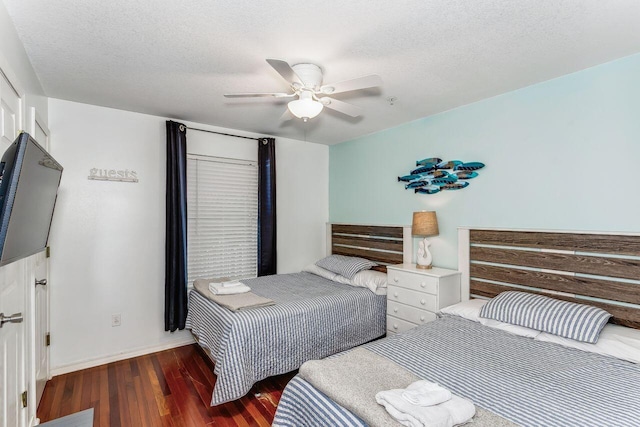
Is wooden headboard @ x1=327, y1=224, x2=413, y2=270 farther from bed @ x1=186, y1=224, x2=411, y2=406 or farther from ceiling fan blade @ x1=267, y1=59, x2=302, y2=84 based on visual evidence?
ceiling fan blade @ x1=267, y1=59, x2=302, y2=84

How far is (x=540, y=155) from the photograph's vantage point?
2.59m

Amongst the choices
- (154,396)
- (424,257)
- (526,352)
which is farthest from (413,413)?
(154,396)

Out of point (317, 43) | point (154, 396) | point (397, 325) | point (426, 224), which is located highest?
point (317, 43)

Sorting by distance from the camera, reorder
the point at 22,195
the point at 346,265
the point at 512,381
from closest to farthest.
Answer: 1. the point at 22,195
2. the point at 512,381
3. the point at 346,265

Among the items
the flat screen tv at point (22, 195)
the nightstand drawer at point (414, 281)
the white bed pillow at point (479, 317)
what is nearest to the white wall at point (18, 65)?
the flat screen tv at point (22, 195)

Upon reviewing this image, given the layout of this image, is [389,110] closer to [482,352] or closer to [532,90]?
[532,90]

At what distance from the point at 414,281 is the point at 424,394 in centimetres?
173

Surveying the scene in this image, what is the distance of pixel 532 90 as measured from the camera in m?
2.62

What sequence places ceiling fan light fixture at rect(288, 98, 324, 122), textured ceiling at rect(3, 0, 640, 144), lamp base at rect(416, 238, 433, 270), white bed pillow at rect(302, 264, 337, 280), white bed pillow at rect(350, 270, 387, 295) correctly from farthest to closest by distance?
1. white bed pillow at rect(302, 264, 337, 280)
2. white bed pillow at rect(350, 270, 387, 295)
3. lamp base at rect(416, 238, 433, 270)
4. ceiling fan light fixture at rect(288, 98, 324, 122)
5. textured ceiling at rect(3, 0, 640, 144)

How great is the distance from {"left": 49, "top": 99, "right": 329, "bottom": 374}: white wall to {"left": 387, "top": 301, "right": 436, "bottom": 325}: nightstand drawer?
226cm

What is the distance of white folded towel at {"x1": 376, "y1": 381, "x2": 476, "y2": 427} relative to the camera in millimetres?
1198

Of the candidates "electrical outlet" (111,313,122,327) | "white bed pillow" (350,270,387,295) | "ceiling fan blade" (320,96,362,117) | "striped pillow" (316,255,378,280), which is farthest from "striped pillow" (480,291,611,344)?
"electrical outlet" (111,313,122,327)

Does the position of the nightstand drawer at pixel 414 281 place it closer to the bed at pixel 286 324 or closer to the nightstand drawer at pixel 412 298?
the nightstand drawer at pixel 412 298

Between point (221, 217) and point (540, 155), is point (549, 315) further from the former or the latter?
point (221, 217)
